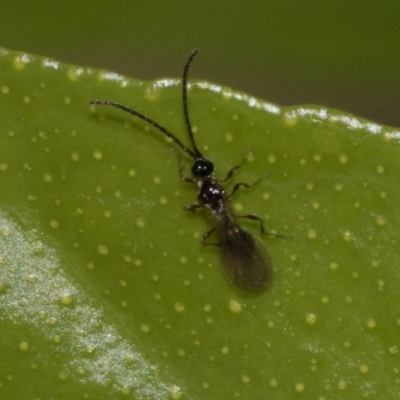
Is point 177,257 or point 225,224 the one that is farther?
point 225,224

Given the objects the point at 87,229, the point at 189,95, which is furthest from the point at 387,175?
the point at 87,229

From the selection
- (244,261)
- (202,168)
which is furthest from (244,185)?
(244,261)

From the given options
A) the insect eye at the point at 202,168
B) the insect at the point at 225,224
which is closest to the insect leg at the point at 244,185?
the insect at the point at 225,224

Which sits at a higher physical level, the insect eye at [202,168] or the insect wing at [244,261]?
the insect eye at [202,168]

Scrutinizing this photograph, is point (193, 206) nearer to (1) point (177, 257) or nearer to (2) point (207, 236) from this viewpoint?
(2) point (207, 236)

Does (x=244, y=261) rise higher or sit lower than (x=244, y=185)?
lower

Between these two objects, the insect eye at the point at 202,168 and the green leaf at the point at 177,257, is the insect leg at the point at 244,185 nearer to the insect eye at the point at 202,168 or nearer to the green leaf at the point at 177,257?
the green leaf at the point at 177,257

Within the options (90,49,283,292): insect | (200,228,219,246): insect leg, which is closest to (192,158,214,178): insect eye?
(90,49,283,292): insect
